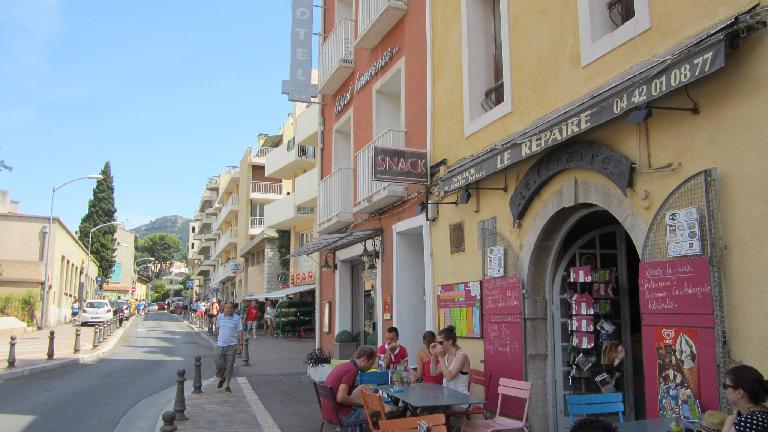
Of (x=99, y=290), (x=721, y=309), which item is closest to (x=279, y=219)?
(x=721, y=309)

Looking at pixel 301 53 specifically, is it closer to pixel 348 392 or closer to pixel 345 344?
pixel 345 344

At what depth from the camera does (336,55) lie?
1528cm

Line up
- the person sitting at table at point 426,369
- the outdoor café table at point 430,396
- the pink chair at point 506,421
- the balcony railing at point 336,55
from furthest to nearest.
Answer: the balcony railing at point 336,55, the person sitting at table at point 426,369, the pink chair at point 506,421, the outdoor café table at point 430,396

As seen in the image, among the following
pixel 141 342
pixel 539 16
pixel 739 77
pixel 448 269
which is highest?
pixel 539 16

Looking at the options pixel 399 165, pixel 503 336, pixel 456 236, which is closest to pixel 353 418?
pixel 503 336

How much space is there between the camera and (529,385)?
7082mm

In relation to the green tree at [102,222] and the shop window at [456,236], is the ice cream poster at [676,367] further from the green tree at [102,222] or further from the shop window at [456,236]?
the green tree at [102,222]

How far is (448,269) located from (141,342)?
21036 mm

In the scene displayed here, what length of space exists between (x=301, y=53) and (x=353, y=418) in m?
12.2

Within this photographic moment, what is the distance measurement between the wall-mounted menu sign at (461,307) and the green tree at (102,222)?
6398 centimetres

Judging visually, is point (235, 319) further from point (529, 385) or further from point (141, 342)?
point (141, 342)

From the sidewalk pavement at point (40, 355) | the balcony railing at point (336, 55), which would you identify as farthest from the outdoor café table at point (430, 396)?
the sidewalk pavement at point (40, 355)

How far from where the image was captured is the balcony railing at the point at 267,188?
155 ft

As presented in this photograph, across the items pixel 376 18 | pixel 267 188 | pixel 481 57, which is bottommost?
pixel 481 57
